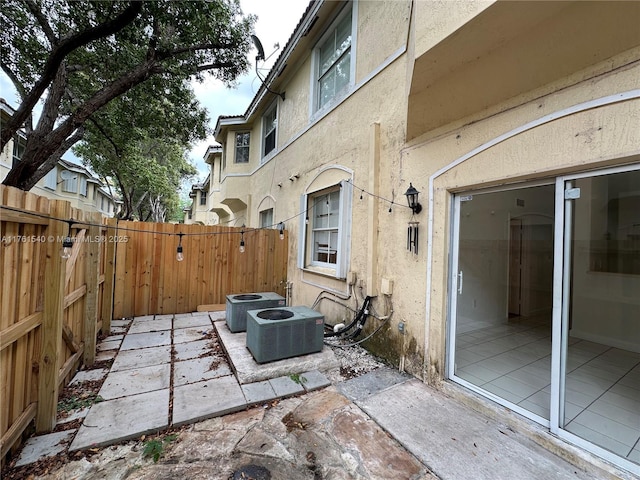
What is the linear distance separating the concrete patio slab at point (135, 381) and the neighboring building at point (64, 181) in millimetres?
11946

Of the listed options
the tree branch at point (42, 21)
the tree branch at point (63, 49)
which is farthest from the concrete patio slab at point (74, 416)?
the tree branch at point (42, 21)

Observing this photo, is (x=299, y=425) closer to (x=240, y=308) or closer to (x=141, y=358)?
(x=240, y=308)

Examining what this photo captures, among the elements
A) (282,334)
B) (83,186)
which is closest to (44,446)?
(282,334)

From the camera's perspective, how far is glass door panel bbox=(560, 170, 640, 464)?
7.70 feet

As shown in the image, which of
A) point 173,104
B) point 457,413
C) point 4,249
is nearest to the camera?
point 4,249

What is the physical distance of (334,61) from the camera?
5531 mm

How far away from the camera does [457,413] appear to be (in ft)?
8.80

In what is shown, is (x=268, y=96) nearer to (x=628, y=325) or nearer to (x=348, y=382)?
(x=348, y=382)

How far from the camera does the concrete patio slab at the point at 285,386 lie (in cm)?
300


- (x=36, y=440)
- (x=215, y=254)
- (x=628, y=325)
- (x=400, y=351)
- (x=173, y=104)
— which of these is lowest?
(x=36, y=440)

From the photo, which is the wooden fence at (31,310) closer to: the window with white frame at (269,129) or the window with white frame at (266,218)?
the window with white frame at (266,218)

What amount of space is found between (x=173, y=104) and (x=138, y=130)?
62.8 inches

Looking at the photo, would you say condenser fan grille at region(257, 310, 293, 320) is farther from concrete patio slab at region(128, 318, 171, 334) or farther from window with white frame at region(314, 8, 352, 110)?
window with white frame at region(314, 8, 352, 110)

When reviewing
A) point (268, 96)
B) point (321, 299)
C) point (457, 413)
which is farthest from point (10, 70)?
point (457, 413)
